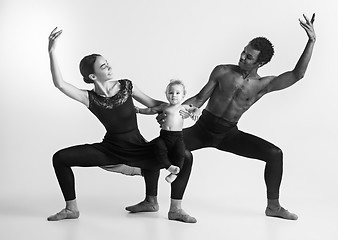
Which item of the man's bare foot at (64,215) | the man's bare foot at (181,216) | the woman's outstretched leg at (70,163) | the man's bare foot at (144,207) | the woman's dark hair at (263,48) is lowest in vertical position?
the man's bare foot at (64,215)

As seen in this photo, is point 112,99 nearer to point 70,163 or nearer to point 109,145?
point 109,145

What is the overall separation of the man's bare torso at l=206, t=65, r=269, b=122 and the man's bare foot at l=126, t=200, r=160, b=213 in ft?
2.80

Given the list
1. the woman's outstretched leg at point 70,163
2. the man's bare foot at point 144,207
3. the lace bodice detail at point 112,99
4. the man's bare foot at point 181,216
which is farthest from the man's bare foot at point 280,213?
the lace bodice detail at point 112,99

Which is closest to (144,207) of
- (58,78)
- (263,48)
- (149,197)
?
(149,197)

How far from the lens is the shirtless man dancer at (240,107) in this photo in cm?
700

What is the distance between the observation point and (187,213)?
7125mm

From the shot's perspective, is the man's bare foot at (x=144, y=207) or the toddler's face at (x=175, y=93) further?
the man's bare foot at (x=144, y=207)

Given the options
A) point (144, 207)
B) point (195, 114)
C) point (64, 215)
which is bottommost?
point (64, 215)

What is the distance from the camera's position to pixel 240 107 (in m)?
7.11

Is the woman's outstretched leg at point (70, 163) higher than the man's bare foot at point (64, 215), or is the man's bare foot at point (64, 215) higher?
the woman's outstretched leg at point (70, 163)

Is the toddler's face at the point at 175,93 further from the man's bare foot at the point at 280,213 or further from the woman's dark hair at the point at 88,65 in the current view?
the man's bare foot at the point at 280,213

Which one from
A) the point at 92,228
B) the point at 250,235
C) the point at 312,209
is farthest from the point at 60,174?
the point at 312,209

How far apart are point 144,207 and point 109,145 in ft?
2.02

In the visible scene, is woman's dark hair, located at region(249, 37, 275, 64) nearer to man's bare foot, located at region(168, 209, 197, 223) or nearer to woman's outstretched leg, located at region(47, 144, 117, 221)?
man's bare foot, located at region(168, 209, 197, 223)
